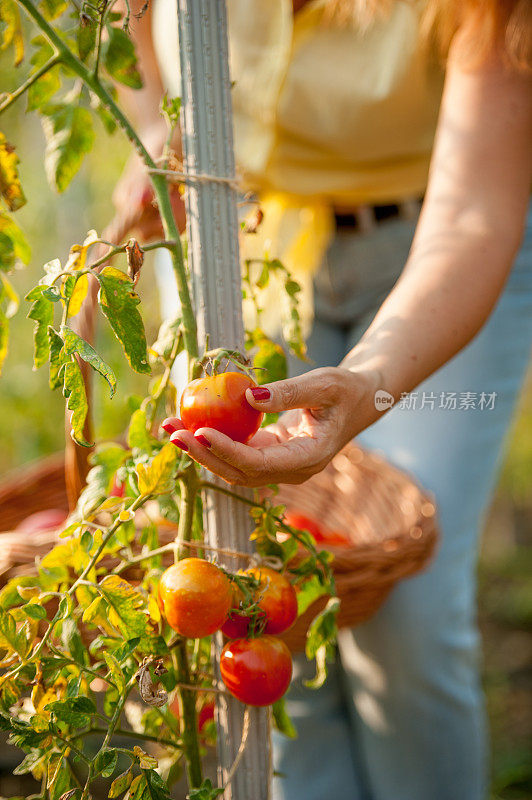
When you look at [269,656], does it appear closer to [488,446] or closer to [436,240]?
[436,240]

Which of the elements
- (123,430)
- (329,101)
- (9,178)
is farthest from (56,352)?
(123,430)

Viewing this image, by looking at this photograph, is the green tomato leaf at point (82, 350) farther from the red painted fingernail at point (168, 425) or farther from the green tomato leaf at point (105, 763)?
the green tomato leaf at point (105, 763)

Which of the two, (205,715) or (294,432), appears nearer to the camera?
(294,432)

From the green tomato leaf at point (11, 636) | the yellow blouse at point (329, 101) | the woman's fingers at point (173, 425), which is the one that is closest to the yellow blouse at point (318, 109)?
the yellow blouse at point (329, 101)

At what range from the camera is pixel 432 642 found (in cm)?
109

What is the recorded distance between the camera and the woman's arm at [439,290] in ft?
1.82

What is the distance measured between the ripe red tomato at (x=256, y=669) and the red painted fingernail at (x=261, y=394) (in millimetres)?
204

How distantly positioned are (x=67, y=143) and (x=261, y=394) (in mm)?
336

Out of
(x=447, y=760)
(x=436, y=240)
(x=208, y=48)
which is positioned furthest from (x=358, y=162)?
(x=447, y=760)

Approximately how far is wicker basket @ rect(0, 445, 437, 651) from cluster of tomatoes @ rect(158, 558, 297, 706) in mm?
180

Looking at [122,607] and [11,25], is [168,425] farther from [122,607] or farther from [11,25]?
[11,25]

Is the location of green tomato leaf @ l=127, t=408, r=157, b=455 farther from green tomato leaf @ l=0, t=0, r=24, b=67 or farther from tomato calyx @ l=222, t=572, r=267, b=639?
green tomato leaf @ l=0, t=0, r=24, b=67

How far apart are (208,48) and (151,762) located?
55 cm

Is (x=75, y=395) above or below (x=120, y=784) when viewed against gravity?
above
